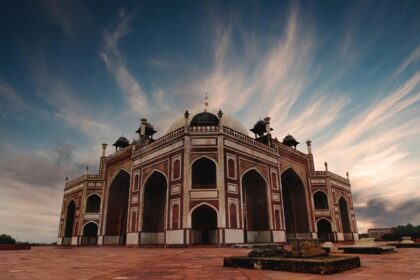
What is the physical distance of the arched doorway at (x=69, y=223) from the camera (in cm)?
3931

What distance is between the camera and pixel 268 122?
1254 inches

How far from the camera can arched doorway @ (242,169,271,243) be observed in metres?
25.9

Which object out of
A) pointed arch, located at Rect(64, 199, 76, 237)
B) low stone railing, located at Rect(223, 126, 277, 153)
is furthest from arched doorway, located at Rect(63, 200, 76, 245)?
low stone railing, located at Rect(223, 126, 277, 153)

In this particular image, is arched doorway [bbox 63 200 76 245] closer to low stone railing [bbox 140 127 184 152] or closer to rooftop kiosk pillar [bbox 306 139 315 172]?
low stone railing [bbox 140 127 184 152]

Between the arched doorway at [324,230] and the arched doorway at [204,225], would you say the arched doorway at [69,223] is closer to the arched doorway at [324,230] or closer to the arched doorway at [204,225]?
the arched doorway at [204,225]

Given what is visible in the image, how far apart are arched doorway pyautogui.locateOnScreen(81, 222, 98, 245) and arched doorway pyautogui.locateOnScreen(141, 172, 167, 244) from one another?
1231cm

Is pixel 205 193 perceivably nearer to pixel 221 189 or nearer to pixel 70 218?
pixel 221 189

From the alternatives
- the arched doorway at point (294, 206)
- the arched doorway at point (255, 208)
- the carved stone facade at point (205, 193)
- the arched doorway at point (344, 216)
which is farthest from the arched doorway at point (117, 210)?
the arched doorway at point (344, 216)

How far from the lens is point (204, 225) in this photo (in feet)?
79.5

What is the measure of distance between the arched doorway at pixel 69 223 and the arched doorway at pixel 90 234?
591cm

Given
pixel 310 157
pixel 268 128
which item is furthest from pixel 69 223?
pixel 310 157

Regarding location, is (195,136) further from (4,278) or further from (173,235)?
(4,278)

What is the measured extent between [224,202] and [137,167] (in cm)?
1079

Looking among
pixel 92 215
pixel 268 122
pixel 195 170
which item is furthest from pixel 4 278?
pixel 92 215
